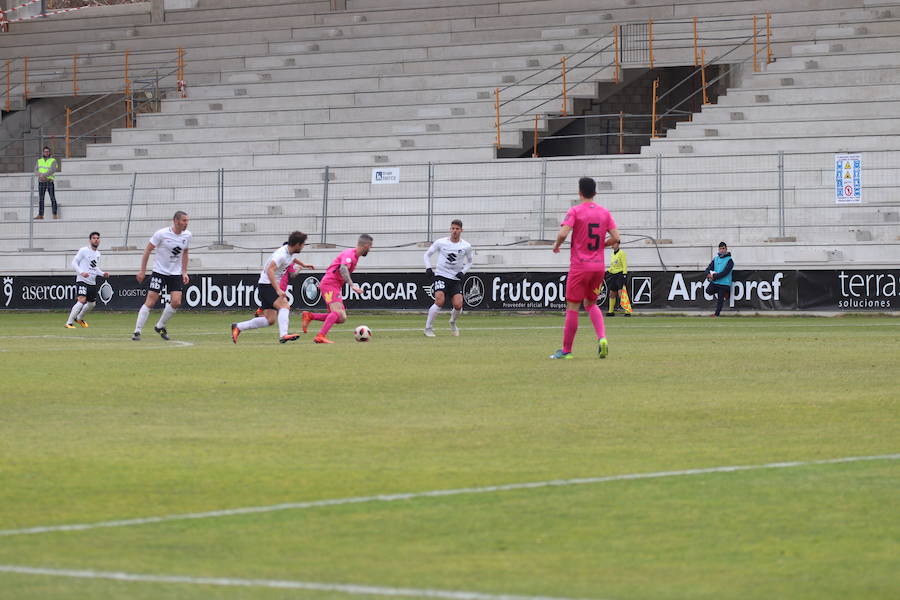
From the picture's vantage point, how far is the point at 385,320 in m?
32.4

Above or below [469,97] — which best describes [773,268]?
below

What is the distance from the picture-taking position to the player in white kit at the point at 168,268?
22.7 metres

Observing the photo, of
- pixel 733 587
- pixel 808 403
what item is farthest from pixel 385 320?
pixel 733 587

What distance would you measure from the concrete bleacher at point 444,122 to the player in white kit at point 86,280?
24.4ft

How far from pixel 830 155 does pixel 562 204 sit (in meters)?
6.61

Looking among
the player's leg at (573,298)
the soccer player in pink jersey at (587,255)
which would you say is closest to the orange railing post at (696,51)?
the soccer player in pink jersey at (587,255)

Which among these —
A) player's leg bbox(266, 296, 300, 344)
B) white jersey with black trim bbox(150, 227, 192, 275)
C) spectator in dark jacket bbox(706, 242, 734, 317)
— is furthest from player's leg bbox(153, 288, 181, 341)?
spectator in dark jacket bbox(706, 242, 734, 317)

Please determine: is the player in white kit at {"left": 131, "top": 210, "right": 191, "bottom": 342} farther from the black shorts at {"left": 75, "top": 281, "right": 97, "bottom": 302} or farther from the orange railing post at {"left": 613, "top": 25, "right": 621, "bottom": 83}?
the orange railing post at {"left": 613, "top": 25, "right": 621, "bottom": 83}

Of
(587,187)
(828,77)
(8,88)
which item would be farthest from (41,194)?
(587,187)

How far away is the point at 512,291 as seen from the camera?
34.9 metres

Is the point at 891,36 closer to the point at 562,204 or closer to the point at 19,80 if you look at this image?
the point at 562,204

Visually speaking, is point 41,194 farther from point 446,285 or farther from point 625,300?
point 446,285

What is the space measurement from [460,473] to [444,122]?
106 feet

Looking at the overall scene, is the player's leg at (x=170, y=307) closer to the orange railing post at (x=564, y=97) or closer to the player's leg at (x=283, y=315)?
the player's leg at (x=283, y=315)
